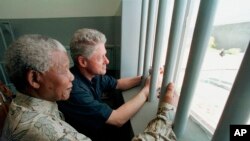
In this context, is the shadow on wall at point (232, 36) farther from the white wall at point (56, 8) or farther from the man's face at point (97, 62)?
the white wall at point (56, 8)

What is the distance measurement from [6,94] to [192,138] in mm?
1090

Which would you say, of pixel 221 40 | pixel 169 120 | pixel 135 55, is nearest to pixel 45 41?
pixel 169 120

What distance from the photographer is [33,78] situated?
695mm

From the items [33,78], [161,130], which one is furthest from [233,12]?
[33,78]

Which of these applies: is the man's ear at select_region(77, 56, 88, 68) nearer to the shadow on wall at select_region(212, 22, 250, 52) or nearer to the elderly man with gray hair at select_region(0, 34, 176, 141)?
the elderly man with gray hair at select_region(0, 34, 176, 141)

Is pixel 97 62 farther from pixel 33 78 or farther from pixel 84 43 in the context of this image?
pixel 33 78

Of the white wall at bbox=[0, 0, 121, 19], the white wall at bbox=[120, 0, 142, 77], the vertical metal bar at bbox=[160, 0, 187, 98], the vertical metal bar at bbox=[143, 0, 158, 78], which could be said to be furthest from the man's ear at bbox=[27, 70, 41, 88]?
→ the white wall at bbox=[0, 0, 121, 19]

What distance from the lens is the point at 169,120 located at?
0.82 metres

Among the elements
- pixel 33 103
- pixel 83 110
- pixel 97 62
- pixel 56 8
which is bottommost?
pixel 83 110

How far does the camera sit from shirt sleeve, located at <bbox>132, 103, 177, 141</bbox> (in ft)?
2.50

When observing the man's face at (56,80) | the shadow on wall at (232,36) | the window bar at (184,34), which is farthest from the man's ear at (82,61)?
the shadow on wall at (232,36)

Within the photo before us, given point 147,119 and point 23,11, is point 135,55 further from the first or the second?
point 23,11

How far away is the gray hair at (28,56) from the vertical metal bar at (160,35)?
49cm

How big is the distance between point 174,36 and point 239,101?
1.31 ft
